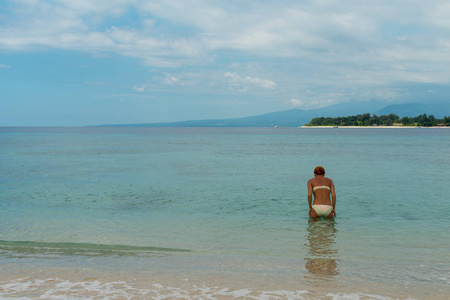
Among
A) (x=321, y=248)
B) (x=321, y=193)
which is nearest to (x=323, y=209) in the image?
(x=321, y=193)

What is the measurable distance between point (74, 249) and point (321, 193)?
917 centimetres

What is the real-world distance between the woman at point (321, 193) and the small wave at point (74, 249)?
19.2 feet

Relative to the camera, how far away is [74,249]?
40.7ft

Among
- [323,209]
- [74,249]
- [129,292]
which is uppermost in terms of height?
[323,209]

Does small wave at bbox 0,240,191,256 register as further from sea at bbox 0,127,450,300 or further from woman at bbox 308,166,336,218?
woman at bbox 308,166,336,218

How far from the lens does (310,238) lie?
13.4 meters

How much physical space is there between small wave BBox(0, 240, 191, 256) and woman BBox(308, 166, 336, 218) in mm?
5854

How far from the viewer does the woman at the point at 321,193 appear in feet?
50.1

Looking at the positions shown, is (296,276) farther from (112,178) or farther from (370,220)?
(112,178)

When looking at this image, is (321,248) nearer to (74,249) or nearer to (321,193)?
(321,193)

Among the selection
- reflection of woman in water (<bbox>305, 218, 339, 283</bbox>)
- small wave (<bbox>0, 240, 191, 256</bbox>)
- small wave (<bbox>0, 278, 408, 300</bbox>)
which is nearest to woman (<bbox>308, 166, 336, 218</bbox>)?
reflection of woman in water (<bbox>305, 218, 339, 283</bbox>)

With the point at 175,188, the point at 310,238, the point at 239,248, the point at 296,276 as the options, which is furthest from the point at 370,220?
the point at 175,188

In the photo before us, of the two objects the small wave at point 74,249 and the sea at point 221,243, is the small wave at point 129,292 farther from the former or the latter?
the small wave at point 74,249

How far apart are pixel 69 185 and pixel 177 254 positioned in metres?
18.7
